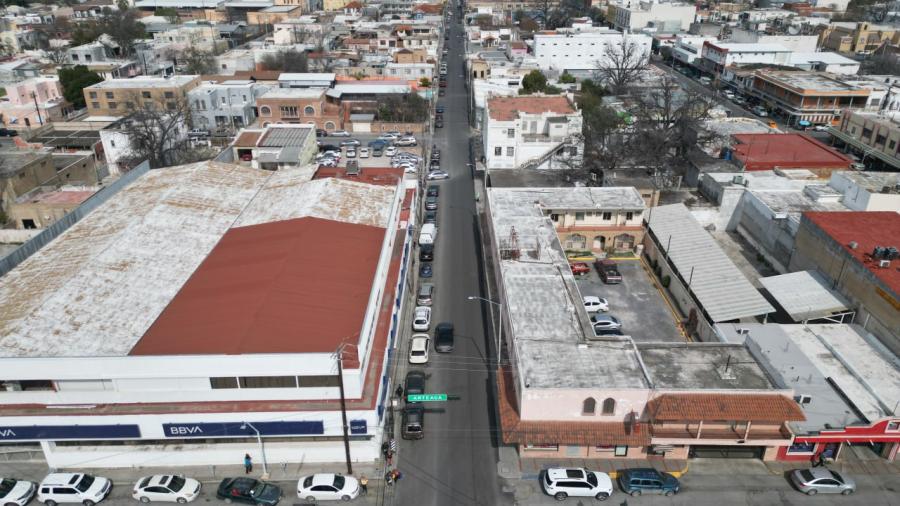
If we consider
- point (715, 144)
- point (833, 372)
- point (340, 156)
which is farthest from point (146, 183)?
point (715, 144)

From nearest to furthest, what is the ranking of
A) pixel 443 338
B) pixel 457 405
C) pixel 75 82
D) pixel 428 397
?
pixel 428 397
pixel 457 405
pixel 443 338
pixel 75 82

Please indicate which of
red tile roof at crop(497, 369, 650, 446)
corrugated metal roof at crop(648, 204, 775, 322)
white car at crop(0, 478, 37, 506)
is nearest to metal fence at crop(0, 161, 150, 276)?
white car at crop(0, 478, 37, 506)

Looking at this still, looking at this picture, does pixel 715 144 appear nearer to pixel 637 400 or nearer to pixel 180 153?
pixel 637 400

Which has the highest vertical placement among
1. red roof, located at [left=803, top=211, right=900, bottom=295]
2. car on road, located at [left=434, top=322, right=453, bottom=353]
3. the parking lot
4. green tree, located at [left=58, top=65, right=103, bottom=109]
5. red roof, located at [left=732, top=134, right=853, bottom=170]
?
green tree, located at [left=58, top=65, right=103, bottom=109]

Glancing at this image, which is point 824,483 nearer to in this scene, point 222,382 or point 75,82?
point 222,382

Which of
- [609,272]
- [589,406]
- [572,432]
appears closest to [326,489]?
[572,432]

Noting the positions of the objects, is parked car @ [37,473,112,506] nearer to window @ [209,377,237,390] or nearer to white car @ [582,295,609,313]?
window @ [209,377,237,390]

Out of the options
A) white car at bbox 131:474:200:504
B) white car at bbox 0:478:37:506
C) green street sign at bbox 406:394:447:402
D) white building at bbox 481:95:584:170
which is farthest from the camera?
white building at bbox 481:95:584:170
